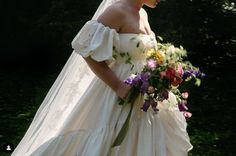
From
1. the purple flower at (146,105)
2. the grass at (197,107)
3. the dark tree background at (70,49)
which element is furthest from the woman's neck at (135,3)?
the dark tree background at (70,49)

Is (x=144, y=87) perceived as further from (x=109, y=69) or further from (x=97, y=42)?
(x=97, y=42)

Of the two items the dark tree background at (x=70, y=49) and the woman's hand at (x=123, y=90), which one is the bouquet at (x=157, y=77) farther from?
the dark tree background at (x=70, y=49)

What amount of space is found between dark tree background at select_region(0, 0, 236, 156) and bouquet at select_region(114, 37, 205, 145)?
3.64 meters

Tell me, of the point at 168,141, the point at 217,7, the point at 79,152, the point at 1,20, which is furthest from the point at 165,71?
the point at 1,20

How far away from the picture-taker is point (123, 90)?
323 centimetres

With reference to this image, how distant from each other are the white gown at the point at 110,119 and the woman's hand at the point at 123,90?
0.23 ft

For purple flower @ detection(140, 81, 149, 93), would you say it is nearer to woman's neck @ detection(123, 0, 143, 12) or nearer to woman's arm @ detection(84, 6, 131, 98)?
woman's arm @ detection(84, 6, 131, 98)

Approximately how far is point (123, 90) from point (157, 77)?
226 millimetres

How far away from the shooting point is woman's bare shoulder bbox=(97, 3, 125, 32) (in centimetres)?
327

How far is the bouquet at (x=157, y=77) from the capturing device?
3121 mm
